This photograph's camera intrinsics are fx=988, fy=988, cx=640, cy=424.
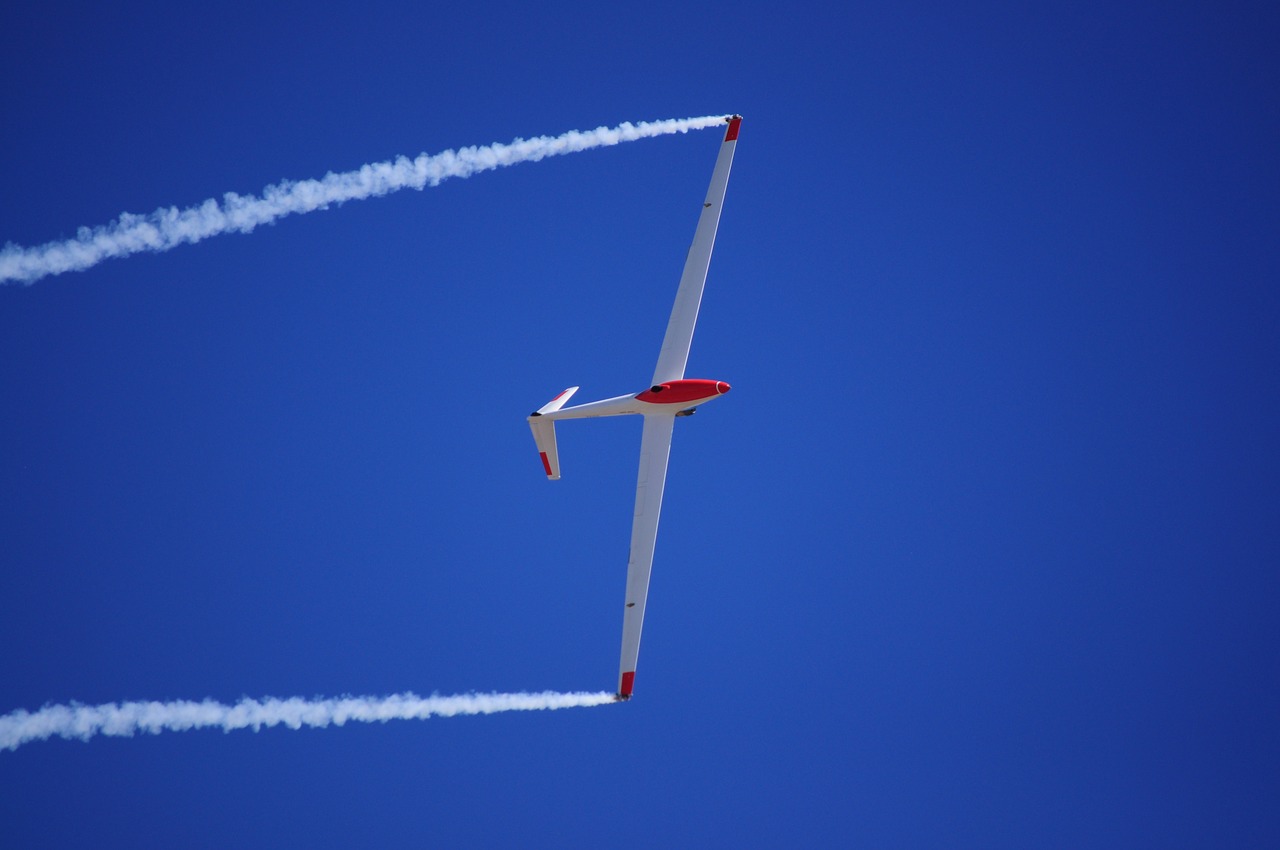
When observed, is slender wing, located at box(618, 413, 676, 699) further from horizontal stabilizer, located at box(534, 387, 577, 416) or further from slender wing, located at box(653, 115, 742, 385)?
horizontal stabilizer, located at box(534, 387, 577, 416)

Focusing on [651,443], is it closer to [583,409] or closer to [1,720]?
[583,409]

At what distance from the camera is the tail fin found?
86.6 ft

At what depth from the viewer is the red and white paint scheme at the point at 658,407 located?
24781 mm

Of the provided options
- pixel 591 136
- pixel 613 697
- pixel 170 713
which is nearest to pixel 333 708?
pixel 170 713

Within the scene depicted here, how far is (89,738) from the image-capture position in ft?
76.7

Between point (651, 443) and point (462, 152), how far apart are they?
8.86 meters

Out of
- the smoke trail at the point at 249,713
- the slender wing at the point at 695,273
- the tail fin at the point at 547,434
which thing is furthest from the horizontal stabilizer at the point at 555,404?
the smoke trail at the point at 249,713

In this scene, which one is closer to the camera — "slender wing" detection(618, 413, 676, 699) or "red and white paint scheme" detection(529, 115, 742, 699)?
"red and white paint scheme" detection(529, 115, 742, 699)

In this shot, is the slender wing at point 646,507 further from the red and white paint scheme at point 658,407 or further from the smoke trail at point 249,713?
the smoke trail at point 249,713

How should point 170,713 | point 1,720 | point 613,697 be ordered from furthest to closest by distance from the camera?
point 613,697
point 170,713
point 1,720

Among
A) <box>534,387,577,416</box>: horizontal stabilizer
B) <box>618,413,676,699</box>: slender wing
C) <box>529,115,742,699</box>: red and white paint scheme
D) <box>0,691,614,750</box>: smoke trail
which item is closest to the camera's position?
<box>0,691,614,750</box>: smoke trail

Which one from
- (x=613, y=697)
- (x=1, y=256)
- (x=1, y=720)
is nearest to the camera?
(x=1, y=256)

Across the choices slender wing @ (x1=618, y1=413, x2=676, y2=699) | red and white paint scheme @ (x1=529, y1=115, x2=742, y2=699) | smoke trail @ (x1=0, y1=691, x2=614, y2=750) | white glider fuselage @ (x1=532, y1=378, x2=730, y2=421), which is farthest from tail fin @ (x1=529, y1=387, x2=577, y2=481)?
smoke trail @ (x1=0, y1=691, x2=614, y2=750)

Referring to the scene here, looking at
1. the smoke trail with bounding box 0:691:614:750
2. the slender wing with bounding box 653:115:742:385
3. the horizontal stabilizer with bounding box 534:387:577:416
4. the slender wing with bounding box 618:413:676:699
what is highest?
the slender wing with bounding box 653:115:742:385
